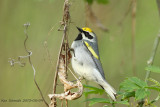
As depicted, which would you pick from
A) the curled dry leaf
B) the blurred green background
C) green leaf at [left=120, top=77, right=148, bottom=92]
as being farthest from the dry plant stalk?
the blurred green background

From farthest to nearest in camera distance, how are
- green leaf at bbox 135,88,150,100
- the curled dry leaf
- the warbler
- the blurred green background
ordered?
1. the blurred green background
2. the warbler
3. green leaf at bbox 135,88,150,100
4. the curled dry leaf

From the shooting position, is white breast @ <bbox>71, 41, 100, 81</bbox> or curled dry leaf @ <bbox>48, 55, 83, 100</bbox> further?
white breast @ <bbox>71, 41, 100, 81</bbox>

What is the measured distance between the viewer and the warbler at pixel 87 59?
3.76 m

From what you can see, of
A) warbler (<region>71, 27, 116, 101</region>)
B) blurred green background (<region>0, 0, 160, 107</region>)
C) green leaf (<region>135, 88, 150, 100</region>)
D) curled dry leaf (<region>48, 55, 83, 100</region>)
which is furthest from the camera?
blurred green background (<region>0, 0, 160, 107</region>)

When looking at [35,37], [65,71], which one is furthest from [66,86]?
[35,37]

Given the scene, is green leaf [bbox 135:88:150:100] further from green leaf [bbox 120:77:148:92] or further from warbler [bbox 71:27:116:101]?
warbler [bbox 71:27:116:101]

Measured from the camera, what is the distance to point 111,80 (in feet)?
18.2

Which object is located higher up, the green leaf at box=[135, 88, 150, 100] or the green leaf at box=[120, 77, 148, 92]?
the green leaf at box=[120, 77, 148, 92]

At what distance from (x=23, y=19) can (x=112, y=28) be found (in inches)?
75.6

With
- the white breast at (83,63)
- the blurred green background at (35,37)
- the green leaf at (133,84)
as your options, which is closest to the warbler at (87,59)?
the white breast at (83,63)

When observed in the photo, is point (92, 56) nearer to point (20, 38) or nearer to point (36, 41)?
point (36, 41)

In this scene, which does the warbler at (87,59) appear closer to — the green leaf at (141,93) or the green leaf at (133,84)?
the green leaf at (133,84)

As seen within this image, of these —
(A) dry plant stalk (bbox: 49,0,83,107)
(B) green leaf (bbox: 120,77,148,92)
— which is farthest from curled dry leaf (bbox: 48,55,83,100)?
(B) green leaf (bbox: 120,77,148,92)

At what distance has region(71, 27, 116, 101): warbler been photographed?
376cm
